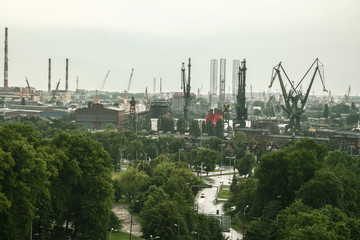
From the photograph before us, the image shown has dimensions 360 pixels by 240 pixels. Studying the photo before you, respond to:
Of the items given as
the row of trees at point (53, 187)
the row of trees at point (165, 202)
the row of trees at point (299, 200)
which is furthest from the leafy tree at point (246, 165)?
the row of trees at point (53, 187)

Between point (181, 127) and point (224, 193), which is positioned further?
point (181, 127)

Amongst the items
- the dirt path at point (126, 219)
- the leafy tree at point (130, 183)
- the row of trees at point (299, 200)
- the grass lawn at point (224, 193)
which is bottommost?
the dirt path at point (126, 219)

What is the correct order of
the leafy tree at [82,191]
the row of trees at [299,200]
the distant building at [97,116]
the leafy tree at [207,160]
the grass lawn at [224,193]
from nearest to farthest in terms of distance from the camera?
1. the row of trees at [299,200]
2. the leafy tree at [82,191]
3. the grass lawn at [224,193]
4. the leafy tree at [207,160]
5. the distant building at [97,116]

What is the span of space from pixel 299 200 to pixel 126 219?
51.3 feet

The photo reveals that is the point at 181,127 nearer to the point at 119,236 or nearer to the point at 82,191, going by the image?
the point at 119,236

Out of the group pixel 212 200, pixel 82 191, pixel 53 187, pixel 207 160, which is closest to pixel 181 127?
pixel 207 160

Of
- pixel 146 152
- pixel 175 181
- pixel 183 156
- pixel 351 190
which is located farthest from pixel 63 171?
pixel 146 152

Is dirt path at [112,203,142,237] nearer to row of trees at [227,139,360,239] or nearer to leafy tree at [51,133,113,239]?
leafy tree at [51,133,113,239]

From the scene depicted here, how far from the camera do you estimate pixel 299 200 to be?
31.5 meters

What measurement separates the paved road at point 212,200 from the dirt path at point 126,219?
17.3 feet

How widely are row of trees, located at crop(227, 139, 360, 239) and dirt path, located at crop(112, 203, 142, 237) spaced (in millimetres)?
8321

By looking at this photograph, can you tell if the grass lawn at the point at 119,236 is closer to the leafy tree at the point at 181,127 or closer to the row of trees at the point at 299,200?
the row of trees at the point at 299,200

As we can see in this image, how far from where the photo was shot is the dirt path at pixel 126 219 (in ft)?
125

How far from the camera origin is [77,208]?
34.0 meters
